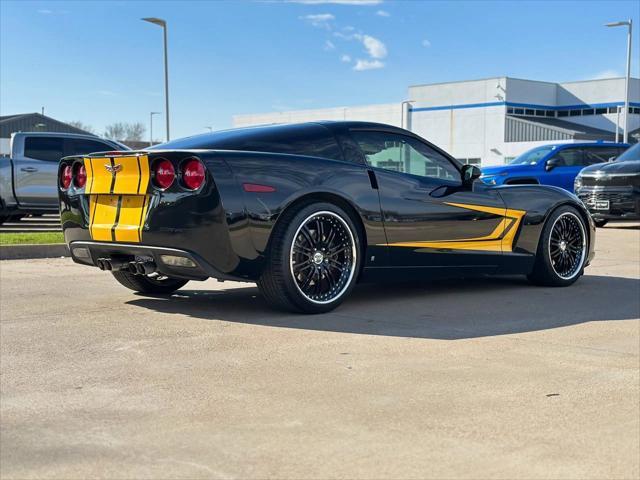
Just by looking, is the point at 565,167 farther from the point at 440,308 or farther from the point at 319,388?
the point at 319,388

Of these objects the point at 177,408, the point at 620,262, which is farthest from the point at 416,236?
the point at 620,262

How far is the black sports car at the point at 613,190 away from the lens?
591 inches

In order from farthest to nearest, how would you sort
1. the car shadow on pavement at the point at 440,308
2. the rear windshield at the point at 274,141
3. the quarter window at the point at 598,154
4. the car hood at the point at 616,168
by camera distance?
the quarter window at the point at 598,154, the car hood at the point at 616,168, the rear windshield at the point at 274,141, the car shadow on pavement at the point at 440,308

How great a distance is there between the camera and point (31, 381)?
13.2 feet

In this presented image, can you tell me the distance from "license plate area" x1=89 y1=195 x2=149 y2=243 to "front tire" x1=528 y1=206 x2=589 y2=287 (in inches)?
142

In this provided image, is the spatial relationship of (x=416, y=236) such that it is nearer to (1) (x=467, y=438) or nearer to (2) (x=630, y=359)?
(2) (x=630, y=359)

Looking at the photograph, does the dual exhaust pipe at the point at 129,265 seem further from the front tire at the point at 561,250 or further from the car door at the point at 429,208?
the front tire at the point at 561,250

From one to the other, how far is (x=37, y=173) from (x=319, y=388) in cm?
1158

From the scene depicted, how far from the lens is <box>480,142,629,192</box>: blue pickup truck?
1727cm

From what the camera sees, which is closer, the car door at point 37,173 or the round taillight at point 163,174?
the round taillight at point 163,174

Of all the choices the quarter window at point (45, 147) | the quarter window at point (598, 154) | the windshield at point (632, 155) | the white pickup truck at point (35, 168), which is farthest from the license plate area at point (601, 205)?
the quarter window at point (45, 147)

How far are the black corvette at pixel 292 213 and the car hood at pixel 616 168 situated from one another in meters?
8.96

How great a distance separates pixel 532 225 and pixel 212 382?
4.11m

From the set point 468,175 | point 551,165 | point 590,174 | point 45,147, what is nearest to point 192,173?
point 468,175
